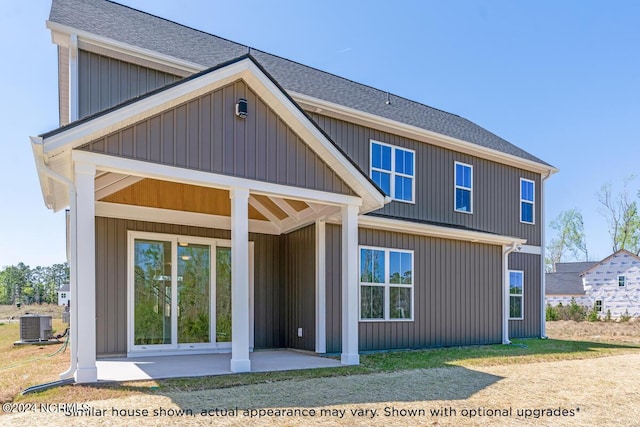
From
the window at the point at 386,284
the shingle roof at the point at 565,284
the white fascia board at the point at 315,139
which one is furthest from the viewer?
the shingle roof at the point at 565,284

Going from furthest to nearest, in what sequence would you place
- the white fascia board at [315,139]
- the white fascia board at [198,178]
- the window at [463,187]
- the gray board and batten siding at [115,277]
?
the window at [463,187] < the gray board and batten siding at [115,277] < the white fascia board at [315,139] < the white fascia board at [198,178]

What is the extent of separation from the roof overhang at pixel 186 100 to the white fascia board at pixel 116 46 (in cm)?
262

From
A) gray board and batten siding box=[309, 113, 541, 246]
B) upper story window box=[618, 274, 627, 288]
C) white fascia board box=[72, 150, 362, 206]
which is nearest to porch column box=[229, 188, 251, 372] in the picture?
white fascia board box=[72, 150, 362, 206]

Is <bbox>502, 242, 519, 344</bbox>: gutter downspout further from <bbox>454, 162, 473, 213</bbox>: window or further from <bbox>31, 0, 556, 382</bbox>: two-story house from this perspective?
<bbox>454, 162, 473, 213</bbox>: window

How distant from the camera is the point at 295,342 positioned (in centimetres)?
1004

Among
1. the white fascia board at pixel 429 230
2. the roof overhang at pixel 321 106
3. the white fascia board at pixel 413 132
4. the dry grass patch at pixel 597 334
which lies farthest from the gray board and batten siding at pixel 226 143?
the dry grass patch at pixel 597 334

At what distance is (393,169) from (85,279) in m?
7.89

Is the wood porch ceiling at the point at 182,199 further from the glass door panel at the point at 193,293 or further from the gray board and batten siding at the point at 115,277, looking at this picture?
the glass door panel at the point at 193,293

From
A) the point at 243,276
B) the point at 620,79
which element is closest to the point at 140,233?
the point at 243,276

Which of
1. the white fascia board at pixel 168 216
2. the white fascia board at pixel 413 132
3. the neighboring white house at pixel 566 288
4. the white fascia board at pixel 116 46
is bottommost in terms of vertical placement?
the neighboring white house at pixel 566 288

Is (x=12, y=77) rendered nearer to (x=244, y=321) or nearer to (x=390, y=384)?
(x=244, y=321)

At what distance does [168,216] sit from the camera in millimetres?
9336

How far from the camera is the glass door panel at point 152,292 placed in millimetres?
8883

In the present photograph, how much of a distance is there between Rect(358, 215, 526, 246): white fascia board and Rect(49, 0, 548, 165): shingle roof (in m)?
2.84
